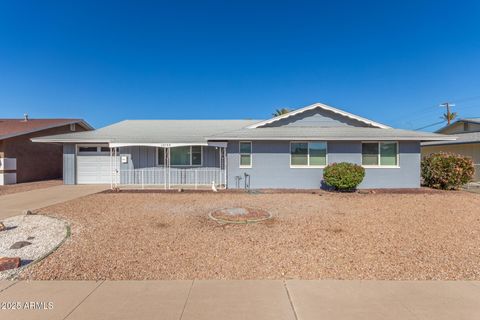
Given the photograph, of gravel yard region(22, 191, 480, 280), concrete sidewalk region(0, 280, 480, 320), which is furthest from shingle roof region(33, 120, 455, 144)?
concrete sidewalk region(0, 280, 480, 320)

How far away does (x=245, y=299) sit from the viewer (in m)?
3.22

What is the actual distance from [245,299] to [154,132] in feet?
47.2

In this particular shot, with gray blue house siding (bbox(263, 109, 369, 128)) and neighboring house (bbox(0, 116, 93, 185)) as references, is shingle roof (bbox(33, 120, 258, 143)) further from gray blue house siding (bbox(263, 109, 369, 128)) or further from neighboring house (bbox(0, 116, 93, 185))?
gray blue house siding (bbox(263, 109, 369, 128))

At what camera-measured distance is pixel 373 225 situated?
666 centimetres

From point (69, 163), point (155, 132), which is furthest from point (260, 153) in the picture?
point (69, 163)

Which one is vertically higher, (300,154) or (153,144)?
(153,144)

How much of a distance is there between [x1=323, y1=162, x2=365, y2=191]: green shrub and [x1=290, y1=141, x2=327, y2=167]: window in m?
0.93

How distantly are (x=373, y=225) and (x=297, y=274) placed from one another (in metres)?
3.78

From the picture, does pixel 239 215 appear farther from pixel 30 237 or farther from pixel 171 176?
pixel 171 176

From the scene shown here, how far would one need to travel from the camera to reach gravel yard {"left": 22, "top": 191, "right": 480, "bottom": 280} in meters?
4.02

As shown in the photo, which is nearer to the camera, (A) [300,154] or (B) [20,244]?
(B) [20,244]

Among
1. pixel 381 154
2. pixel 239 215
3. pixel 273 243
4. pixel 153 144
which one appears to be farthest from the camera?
pixel 381 154

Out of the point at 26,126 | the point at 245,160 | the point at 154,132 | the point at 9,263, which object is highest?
the point at 26,126

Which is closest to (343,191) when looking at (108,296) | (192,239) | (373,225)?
(373,225)
